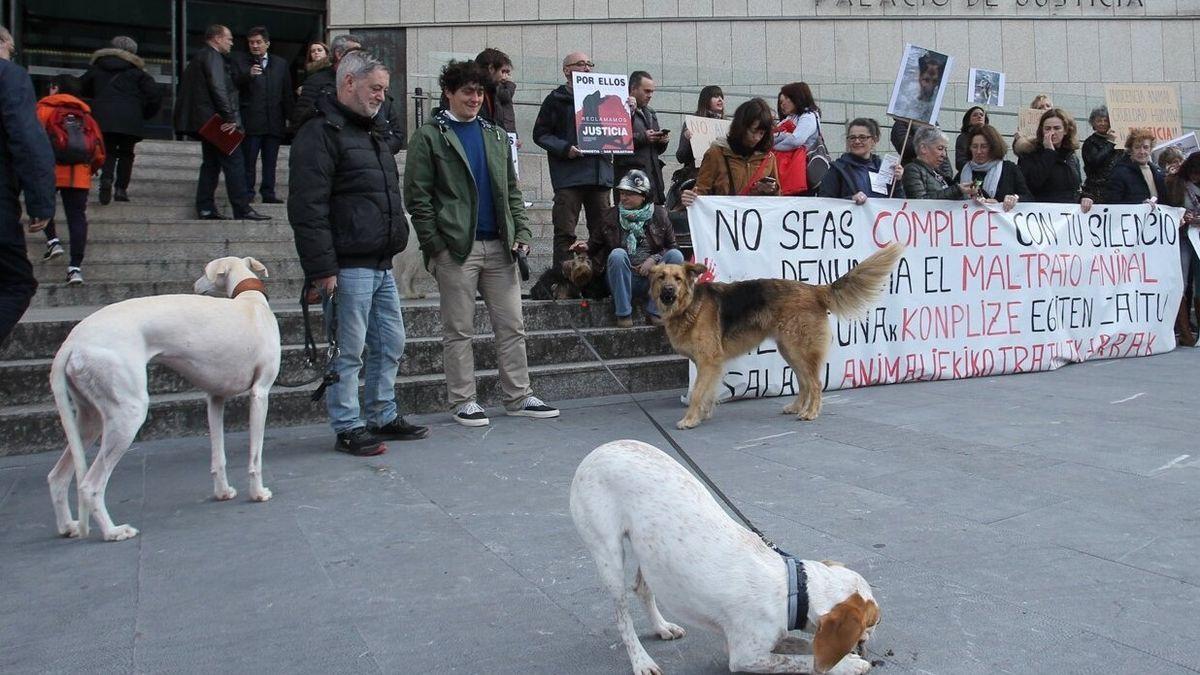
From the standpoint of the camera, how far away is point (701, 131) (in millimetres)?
9828

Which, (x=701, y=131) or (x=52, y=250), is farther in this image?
(x=701, y=131)

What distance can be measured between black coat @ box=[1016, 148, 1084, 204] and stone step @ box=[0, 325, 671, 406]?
447cm

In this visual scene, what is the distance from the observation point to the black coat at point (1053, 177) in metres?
9.97

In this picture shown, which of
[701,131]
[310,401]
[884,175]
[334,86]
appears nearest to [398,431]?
[310,401]

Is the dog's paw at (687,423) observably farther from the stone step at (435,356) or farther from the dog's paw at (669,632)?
the dog's paw at (669,632)

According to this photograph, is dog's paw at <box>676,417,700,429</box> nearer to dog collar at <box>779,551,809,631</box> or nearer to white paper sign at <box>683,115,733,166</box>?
white paper sign at <box>683,115,733,166</box>

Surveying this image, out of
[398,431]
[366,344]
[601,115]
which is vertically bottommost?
[398,431]

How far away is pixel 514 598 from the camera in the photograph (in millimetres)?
3477

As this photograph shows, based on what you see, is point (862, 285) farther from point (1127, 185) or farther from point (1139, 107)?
point (1139, 107)

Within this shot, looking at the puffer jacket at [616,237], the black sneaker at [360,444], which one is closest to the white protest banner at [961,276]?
A: the puffer jacket at [616,237]

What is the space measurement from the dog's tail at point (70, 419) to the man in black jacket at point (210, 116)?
5.99 metres

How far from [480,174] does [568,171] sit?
1758 millimetres

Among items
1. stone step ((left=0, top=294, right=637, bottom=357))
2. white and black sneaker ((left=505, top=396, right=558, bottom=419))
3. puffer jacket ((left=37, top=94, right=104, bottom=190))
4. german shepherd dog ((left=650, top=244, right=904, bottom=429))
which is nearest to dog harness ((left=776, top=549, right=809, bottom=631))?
german shepherd dog ((left=650, top=244, right=904, bottom=429))

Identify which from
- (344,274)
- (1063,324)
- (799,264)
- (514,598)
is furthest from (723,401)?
(514,598)
